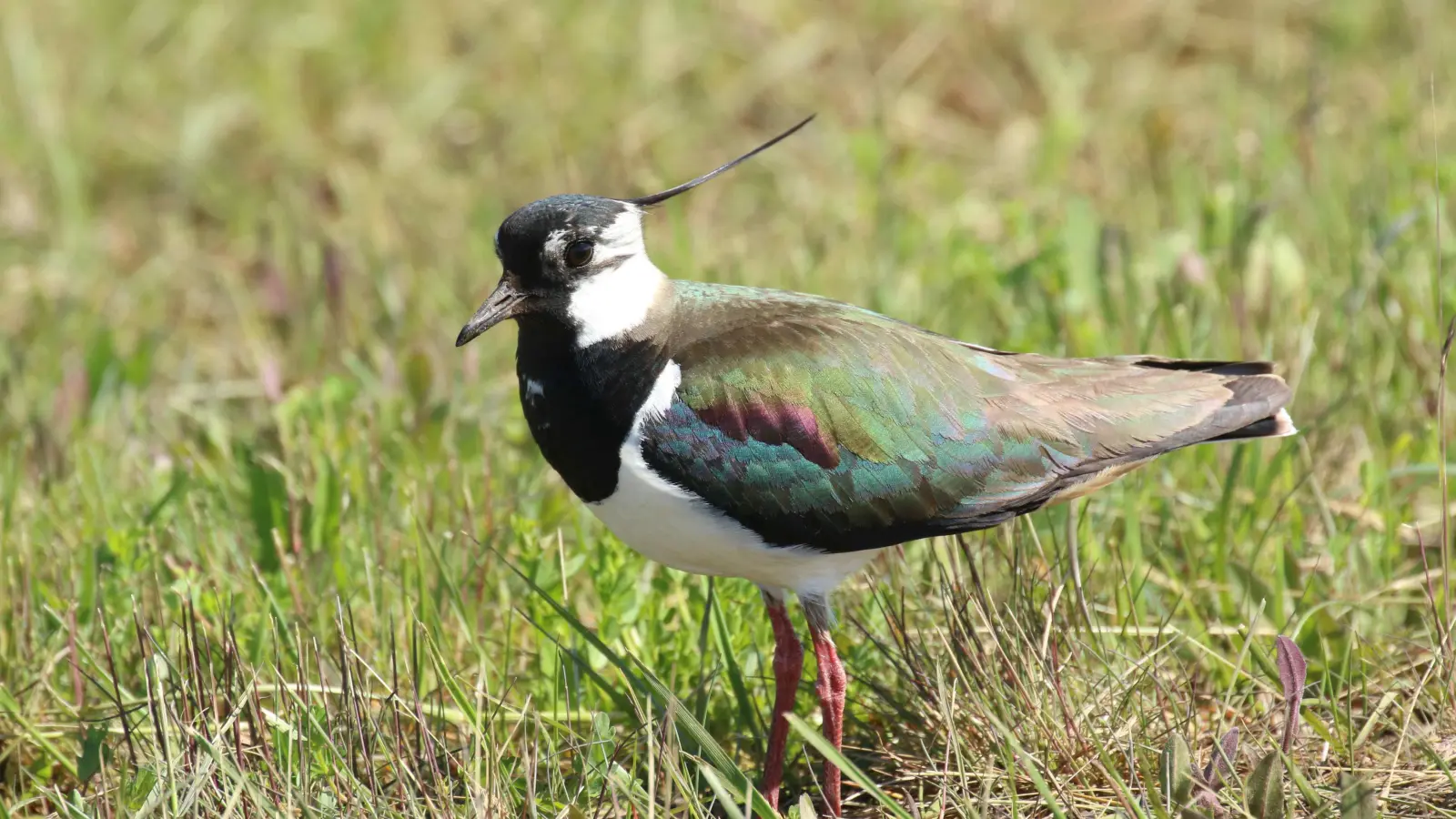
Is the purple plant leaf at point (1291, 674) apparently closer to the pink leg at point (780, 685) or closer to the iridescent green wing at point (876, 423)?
the iridescent green wing at point (876, 423)

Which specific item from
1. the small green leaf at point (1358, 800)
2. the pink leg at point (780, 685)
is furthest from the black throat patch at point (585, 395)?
the small green leaf at point (1358, 800)

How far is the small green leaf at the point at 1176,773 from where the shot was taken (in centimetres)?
298

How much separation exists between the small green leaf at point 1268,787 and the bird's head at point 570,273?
5.13 ft

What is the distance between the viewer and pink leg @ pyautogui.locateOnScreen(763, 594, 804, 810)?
3.53 metres

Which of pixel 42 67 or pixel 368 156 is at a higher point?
pixel 42 67

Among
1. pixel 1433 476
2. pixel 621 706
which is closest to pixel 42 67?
pixel 621 706

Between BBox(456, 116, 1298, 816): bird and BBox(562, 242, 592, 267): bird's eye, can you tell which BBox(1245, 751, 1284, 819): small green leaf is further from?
BBox(562, 242, 592, 267): bird's eye

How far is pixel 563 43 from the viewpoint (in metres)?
7.46

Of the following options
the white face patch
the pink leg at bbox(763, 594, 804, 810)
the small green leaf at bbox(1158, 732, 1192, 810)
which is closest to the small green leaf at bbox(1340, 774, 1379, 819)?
the small green leaf at bbox(1158, 732, 1192, 810)

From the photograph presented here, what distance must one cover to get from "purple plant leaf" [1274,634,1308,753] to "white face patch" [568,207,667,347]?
148 centimetres

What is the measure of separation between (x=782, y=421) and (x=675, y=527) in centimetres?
32

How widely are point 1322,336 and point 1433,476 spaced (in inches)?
28.5

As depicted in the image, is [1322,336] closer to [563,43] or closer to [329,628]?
[329,628]

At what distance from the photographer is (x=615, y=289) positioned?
3650 millimetres
